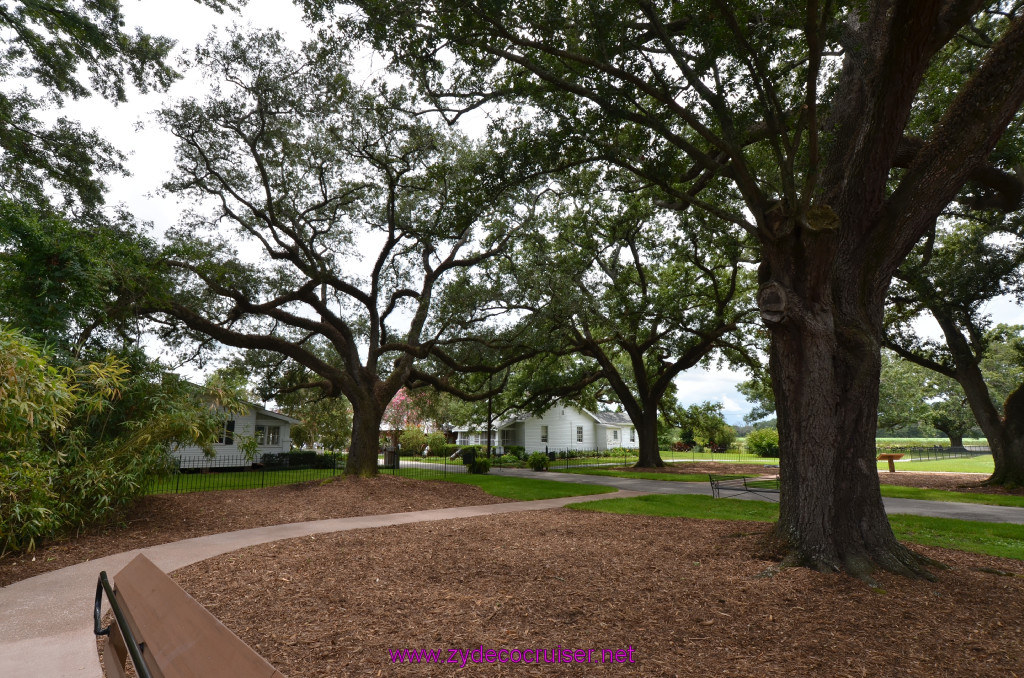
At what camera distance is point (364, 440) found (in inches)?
674

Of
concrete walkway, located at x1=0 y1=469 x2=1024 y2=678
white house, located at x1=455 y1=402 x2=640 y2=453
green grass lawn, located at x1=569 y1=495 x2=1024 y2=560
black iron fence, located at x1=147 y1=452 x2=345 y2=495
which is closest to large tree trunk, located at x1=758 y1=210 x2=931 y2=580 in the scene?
green grass lawn, located at x1=569 y1=495 x2=1024 y2=560

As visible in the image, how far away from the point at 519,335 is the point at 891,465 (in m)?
22.3

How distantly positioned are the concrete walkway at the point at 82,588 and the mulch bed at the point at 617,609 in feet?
3.21

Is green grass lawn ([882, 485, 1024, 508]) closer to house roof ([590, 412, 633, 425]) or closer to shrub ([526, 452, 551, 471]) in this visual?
shrub ([526, 452, 551, 471])

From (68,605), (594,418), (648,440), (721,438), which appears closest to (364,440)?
(68,605)

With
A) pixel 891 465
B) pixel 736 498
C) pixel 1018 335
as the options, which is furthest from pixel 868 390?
pixel 891 465

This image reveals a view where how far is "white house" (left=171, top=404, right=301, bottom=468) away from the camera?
2497 centimetres

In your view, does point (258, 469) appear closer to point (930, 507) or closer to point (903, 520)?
point (903, 520)

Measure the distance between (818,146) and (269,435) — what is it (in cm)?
3082

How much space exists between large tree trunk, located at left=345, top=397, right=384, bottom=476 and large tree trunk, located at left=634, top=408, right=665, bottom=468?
16.4 m

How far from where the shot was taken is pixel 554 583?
5832mm

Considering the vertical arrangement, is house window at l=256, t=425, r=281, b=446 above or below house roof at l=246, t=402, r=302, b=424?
below

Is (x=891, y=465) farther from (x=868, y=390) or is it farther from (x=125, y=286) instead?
(x=125, y=286)

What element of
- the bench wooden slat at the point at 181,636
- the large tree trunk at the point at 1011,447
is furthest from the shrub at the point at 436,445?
the bench wooden slat at the point at 181,636
